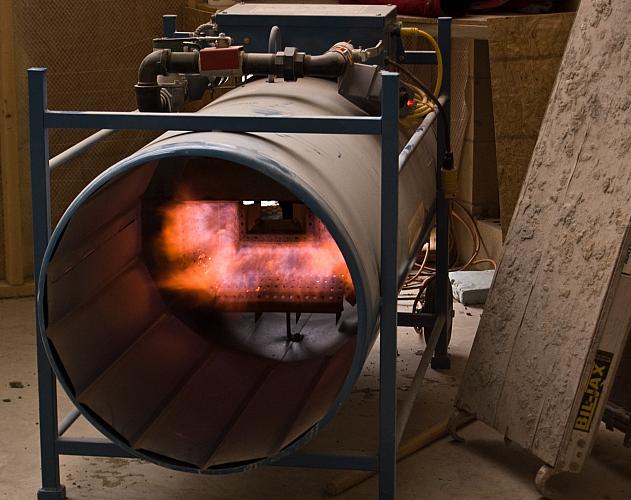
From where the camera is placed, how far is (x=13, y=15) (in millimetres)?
4699

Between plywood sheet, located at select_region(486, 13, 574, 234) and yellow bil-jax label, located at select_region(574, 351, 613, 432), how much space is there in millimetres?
1584

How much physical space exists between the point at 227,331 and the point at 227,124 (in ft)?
3.63

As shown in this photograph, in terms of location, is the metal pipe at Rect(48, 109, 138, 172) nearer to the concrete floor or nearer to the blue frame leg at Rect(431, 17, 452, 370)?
the concrete floor

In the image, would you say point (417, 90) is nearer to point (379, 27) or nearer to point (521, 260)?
point (379, 27)

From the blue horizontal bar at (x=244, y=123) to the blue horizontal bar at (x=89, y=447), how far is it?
821mm

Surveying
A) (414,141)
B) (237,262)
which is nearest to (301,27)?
(414,141)

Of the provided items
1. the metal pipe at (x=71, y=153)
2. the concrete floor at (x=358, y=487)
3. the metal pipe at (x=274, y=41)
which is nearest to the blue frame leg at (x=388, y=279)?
the concrete floor at (x=358, y=487)

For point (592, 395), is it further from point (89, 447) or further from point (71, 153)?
point (71, 153)

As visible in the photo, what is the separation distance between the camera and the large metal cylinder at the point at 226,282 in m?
2.75

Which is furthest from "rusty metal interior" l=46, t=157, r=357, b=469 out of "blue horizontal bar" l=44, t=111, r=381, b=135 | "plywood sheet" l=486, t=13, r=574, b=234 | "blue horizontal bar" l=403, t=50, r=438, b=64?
"plywood sheet" l=486, t=13, r=574, b=234

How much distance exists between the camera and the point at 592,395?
312cm

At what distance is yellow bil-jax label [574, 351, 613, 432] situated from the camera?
3115mm

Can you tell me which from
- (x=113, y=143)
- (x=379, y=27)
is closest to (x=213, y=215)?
(x=379, y=27)

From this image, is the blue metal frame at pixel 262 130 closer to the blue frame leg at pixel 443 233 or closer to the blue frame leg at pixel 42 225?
the blue frame leg at pixel 42 225
